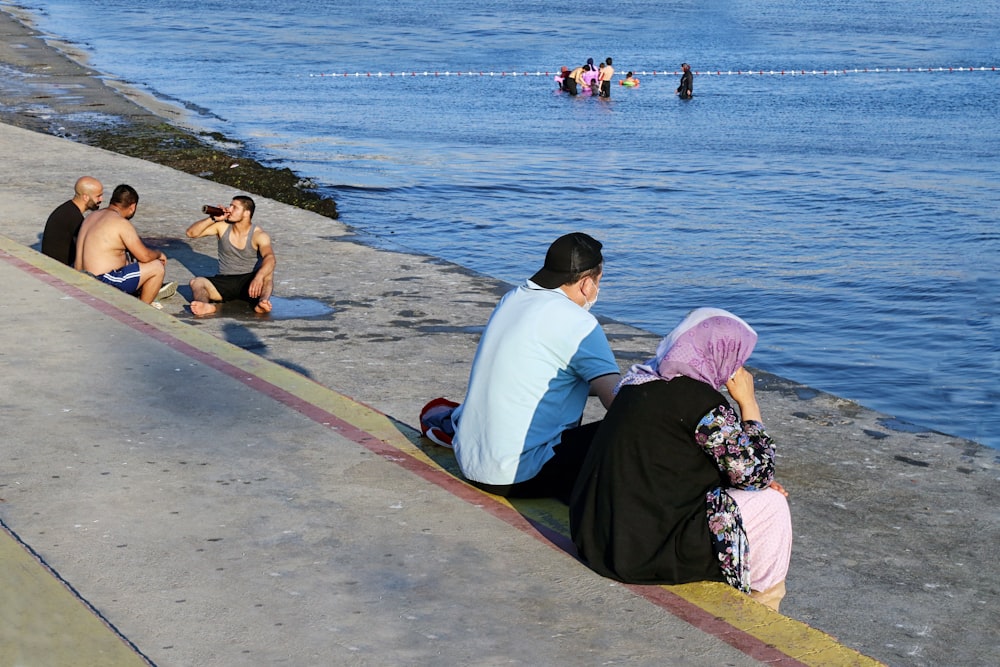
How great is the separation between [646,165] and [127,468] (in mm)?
21218

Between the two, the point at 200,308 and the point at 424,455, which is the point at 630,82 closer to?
the point at 200,308

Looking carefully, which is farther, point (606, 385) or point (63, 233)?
point (63, 233)

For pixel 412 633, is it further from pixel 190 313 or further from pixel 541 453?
pixel 190 313

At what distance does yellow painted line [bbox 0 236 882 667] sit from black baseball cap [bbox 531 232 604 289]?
95 cm

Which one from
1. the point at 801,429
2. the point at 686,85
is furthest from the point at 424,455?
the point at 686,85

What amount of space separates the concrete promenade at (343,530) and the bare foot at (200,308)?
1408 millimetres

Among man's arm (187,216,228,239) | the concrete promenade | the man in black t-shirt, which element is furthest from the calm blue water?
the man in black t-shirt

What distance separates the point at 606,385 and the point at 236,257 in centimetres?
639

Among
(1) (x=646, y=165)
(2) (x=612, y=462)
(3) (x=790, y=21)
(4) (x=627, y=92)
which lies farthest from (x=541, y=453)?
(3) (x=790, y=21)

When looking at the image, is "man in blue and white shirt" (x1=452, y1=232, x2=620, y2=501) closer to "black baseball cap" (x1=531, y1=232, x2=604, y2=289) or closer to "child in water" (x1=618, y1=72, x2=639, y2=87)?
"black baseball cap" (x1=531, y1=232, x2=604, y2=289)

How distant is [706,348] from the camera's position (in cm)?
466

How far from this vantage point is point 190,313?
1106 cm

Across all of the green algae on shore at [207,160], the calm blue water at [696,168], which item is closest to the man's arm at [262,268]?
the calm blue water at [696,168]

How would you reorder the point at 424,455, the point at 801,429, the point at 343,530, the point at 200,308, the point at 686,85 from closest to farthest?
1. the point at 343,530
2. the point at 424,455
3. the point at 801,429
4. the point at 200,308
5. the point at 686,85
